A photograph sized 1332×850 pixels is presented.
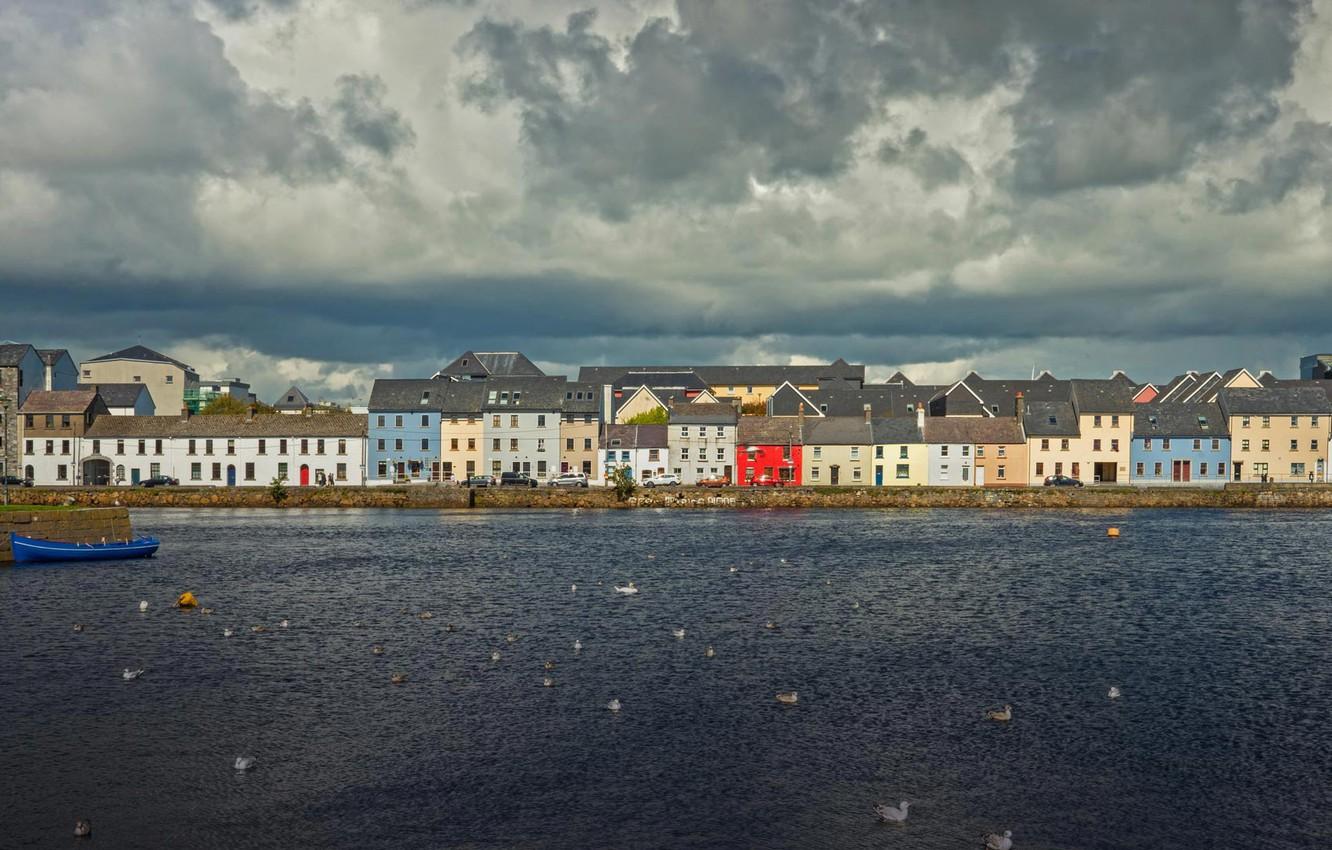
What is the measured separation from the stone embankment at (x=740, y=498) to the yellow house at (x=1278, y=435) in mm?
15597

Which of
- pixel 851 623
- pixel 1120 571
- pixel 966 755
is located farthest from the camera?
pixel 1120 571

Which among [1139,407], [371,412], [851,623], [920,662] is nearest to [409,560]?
[851,623]

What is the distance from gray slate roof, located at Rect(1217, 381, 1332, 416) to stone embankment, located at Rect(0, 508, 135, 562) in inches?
4167

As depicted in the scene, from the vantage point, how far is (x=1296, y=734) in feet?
86.2

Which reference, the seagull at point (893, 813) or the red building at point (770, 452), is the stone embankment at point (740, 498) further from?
the seagull at point (893, 813)

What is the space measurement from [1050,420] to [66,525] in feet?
310

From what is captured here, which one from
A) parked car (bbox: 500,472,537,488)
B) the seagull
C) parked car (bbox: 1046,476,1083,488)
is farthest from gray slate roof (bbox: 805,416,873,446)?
the seagull

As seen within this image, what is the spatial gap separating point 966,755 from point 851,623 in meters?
15.8

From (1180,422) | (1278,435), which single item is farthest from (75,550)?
(1278,435)

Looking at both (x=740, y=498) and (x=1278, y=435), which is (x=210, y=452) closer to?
(x=740, y=498)

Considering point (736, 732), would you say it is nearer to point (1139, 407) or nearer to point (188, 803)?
point (188, 803)

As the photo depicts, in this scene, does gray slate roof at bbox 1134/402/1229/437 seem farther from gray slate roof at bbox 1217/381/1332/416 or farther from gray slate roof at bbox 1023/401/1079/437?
gray slate roof at bbox 1023/401/1079/437

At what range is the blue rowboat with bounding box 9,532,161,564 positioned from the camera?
2269 inches

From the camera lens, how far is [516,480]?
11400 cm
